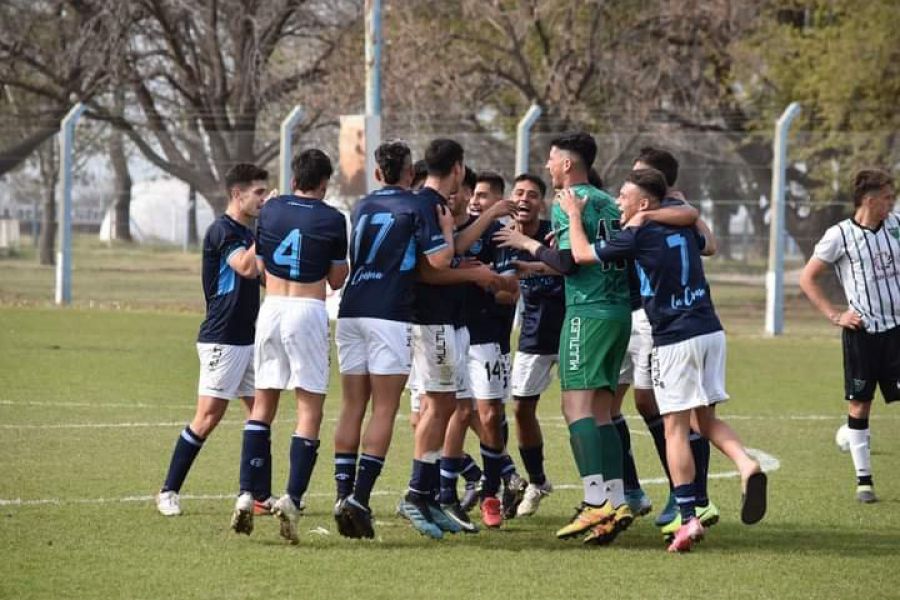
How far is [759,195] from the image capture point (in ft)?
78.8

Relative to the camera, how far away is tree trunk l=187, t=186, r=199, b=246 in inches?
1082

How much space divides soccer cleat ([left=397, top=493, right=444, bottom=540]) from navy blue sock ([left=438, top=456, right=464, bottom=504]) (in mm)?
446

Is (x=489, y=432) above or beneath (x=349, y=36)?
beneath

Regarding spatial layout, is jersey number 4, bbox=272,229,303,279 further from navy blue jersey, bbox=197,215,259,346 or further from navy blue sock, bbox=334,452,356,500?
navy blue sock, bbox=334,452,356,500

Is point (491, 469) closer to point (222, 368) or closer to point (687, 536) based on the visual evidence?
point (687, 536)

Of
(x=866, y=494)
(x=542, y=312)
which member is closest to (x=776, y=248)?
(x=866, y=494)

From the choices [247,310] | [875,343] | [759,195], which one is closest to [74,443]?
[247,310]

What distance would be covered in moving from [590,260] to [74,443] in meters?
5.07

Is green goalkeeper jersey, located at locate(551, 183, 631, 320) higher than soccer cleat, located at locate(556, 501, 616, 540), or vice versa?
green goalkeeper jersey, located at locate(551, 183, 631, 320)

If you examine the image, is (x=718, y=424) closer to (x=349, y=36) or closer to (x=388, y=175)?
(x=388, y=175)

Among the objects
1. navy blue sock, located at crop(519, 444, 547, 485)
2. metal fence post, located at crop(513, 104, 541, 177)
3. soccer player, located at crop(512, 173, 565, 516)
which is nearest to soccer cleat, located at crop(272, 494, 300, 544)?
soccer player, located at crop(512, 173, 565, 516)

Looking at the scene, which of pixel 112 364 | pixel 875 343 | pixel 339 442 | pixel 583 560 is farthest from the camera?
pixel 112 364

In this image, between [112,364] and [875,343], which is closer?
[875,343]

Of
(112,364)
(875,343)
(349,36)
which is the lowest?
(112,364)
